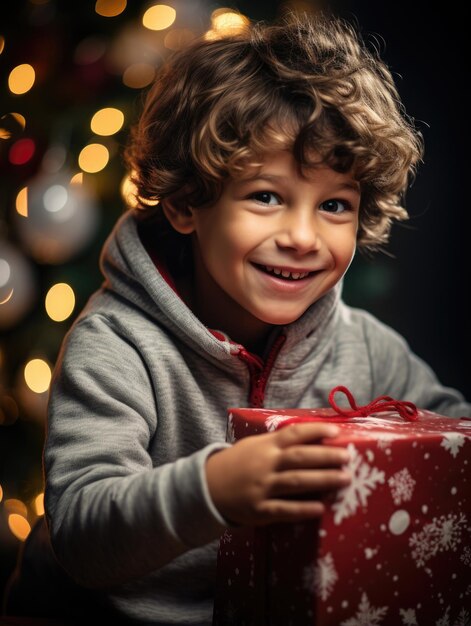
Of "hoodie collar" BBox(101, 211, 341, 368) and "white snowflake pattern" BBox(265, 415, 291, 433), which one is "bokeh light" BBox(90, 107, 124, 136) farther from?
"white snowflake pattern" BBox(265, 415, 291, 433)

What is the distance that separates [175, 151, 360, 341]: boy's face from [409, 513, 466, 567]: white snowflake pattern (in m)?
0.33

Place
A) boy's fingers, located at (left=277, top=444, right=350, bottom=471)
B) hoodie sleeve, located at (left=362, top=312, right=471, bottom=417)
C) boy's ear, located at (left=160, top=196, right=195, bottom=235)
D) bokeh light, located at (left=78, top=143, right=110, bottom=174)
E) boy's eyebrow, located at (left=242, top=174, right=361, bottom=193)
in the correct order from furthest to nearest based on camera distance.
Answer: bokeh light, located at (left=78, top=143, right=110, bottom=174)
hoodie sleeve, located at (left=362, top=312, right=471, bottom=417)
boy's ear, located at (left=160, top=196, right=195, bottom=235)
boy's eyebrow, located at (left=242, top=174, right=361, bottom=193)
boy's fingers, located at (left=277, top=444, right=350, bottom=471)

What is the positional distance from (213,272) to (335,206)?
18 centimetres

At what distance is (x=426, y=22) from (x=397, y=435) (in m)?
1.17

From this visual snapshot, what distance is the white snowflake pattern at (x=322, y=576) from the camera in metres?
0.64

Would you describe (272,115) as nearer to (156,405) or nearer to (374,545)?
(156,405)

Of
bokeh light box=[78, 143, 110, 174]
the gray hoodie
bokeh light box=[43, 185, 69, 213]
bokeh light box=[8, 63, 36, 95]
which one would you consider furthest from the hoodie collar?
bokeh light box=[8, 63, 36, 95]

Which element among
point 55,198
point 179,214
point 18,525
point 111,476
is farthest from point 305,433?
point 18,525

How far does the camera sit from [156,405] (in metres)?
0.93

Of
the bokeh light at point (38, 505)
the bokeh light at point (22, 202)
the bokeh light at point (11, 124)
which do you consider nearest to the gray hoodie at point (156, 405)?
the bokeh light at point (22, 202)

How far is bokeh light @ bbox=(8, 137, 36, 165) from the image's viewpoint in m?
1.34

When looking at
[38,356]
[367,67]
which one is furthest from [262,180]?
[38,356]

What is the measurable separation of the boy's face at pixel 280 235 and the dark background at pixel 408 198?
53cm

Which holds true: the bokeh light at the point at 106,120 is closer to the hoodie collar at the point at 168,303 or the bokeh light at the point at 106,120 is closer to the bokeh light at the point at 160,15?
the bokeh light at the point at 160,15
